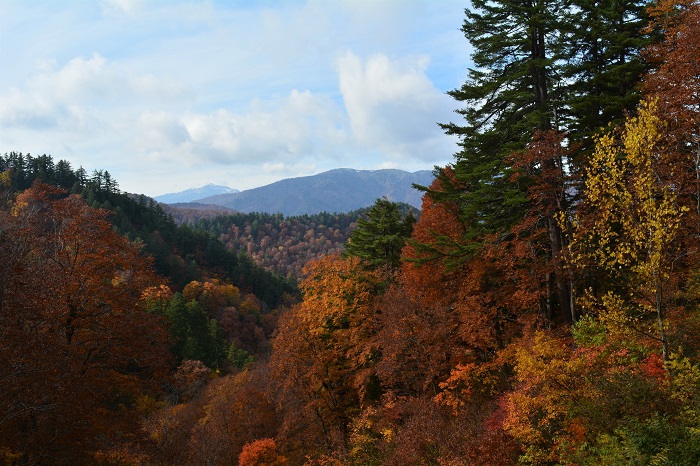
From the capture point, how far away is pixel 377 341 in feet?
68.1

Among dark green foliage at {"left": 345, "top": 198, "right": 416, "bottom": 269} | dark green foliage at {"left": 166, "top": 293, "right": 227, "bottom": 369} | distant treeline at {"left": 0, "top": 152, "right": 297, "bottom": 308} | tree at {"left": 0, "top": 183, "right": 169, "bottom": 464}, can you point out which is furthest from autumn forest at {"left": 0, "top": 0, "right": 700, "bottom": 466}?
distant treeline at {"left": 0, "top": 152, "right": 297, "bottom": 308}

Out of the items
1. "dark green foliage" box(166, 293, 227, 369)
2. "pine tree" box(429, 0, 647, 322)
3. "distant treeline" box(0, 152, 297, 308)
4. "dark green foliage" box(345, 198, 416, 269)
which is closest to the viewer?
"pine tree" box(429, 0, 647, 322)

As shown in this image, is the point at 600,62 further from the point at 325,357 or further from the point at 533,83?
the point at 325,357

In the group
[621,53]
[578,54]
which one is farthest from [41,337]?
[621,53]

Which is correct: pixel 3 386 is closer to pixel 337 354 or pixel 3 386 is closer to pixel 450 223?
pixel 337 354

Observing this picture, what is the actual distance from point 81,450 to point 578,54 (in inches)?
995

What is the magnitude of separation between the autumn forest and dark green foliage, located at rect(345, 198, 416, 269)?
104 centimetres

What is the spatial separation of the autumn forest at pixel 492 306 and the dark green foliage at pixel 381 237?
1038 millimetres

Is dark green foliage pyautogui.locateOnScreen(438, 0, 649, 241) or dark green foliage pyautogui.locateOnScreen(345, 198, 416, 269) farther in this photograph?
dark green foliage pyautogui.locateOnScreen(345, 198, 416, 269)

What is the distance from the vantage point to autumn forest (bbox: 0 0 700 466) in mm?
10477

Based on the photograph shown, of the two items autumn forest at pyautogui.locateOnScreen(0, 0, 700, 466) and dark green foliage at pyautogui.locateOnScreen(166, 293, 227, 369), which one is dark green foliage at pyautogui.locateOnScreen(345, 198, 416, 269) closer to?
autumn forest at pyautogui.locateOnScreen(0, 0, 700, 466)

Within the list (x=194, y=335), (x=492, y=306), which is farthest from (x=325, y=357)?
(x=194, y=335)

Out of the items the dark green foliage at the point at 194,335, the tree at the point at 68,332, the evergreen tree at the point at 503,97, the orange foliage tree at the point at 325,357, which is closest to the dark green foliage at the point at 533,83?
the evergreen tree at the point at 503,97

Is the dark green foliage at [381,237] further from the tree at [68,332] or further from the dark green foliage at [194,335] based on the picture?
the dark green foliage at [194,335]
